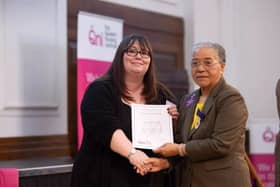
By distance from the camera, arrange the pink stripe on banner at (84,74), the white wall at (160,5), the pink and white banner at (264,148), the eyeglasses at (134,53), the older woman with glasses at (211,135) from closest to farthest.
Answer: the older woman with glasses at (211,135) < the eyeglasses at (134,53) < the pink stripe on banner at (84,74) < the white wall at (160,5) < the pink and white banner at (264,148)

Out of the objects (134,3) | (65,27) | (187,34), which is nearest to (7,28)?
(65,27)

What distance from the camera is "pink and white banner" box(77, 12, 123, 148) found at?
10.9 ft

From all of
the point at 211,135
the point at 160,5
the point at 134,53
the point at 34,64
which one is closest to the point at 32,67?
the point at 34,64

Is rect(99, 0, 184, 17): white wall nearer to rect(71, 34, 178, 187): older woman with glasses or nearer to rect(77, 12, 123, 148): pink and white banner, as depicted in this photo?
rect(77, 12, 123, 148): pink and white banner

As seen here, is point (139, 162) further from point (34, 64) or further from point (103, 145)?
point (34, 64)

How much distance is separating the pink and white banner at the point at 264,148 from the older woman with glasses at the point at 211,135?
10.2 feet

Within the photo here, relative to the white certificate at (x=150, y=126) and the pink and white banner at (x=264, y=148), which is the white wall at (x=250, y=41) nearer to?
the pink and white banner at (x=264, y=148)

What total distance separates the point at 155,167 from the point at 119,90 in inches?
13.7

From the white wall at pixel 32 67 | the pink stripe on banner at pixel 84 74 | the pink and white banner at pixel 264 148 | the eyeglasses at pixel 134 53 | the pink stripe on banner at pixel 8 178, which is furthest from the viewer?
the pink and white banner at pixel 264 148

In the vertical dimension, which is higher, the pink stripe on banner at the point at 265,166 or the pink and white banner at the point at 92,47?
the pink and white banner at the point at 92,47

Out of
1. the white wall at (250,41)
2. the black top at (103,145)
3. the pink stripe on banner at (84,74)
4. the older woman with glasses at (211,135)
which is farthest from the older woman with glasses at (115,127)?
the white wall at (250,41)

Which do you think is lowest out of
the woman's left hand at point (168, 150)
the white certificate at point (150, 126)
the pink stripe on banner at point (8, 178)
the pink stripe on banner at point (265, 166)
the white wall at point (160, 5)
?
the pink stripe on banner at point (265, 166)

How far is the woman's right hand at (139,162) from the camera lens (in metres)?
1.86

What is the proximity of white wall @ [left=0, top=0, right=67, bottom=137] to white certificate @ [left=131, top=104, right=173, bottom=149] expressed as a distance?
150cm
